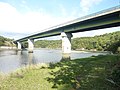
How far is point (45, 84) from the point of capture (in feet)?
48.0

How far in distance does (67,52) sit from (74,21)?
52.4 ft

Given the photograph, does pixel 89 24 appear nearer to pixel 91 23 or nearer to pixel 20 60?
pixel 91 23

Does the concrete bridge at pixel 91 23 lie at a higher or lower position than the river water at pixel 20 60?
higher

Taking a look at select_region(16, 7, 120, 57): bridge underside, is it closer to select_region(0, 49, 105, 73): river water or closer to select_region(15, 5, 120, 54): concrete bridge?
select_region(15, 5, 120, 54): concrete bridge

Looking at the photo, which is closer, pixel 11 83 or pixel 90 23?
pixel 11 83

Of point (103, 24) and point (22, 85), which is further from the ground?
point (103, 24)

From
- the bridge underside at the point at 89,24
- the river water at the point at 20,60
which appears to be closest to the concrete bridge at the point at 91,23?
the bridge underside at the point at 89,24

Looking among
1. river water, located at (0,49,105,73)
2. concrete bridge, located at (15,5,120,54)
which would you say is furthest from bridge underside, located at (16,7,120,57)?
river water, located at (0,49,105,73)

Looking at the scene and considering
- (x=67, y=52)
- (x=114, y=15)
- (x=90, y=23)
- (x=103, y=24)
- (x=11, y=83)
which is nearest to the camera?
(x=11, y=83)

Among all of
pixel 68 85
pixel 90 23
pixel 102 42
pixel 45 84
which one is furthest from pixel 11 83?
pixel 102 42

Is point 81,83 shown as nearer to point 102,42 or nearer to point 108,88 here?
point 108,88

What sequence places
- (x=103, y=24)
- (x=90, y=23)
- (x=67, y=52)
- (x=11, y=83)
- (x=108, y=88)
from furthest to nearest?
(x=67, y=52) < (x=90, y=23) < (x=103, y=24) < (x=11, y=83) < (x=108, y=88)

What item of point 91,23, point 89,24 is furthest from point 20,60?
point 91,23

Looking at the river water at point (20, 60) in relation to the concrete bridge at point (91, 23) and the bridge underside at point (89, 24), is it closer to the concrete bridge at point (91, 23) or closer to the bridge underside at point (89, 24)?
the bridge underside at point (89, 24)
